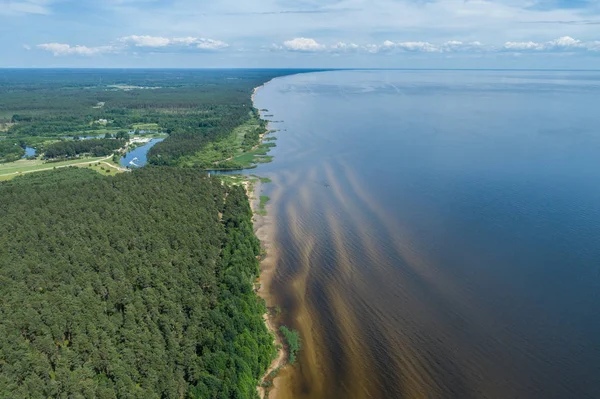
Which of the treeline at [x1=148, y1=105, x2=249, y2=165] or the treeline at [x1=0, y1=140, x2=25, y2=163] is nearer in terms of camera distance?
the treeline at [x1=0, y1=140, x2=25, y2=163]

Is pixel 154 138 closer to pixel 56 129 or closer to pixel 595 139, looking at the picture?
pixel 56 129

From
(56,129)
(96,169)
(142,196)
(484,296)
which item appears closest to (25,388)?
(142,196)

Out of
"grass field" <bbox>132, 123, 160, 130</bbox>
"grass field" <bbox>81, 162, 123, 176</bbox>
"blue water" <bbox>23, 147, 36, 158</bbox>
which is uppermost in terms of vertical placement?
"grass field" <bbox>132, 123, 160, 130</bbox>

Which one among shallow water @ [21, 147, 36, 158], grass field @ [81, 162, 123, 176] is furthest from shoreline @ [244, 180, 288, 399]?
shallow water @ [21, 147, 36, 158]

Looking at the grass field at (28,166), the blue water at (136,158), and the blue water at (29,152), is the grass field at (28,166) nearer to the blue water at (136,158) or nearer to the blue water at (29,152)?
the blue water at (136,158)

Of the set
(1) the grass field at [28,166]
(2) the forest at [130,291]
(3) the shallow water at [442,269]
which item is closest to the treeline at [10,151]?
(1) the grass field at [28,166]

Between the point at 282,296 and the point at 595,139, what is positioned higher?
the point at 595,139

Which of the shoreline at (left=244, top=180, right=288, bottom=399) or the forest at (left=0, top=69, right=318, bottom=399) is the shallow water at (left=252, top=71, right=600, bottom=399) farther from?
the forest at (left=0, top=69, right=318, bottom=399)

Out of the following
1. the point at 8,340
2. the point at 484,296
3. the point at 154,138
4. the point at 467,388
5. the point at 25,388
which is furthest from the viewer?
the point at 154,138

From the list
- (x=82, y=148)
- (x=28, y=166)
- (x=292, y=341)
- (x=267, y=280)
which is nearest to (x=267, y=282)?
(x=267, y=280)
